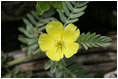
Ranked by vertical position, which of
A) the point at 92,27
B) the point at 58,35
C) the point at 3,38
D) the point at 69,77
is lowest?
the point at 69,77

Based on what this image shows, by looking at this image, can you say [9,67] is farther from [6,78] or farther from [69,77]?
[69,77]

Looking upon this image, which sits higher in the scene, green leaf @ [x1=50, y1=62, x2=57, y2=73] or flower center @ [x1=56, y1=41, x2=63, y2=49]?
flower center @ [x1=56, y1=41, x2=63, y2=49]

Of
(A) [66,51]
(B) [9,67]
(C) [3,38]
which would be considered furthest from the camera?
(C) [3,38]

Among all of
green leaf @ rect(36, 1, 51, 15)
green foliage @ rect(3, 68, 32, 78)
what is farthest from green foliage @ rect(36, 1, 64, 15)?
green foliage @ rect(3, 68, 32, 78)

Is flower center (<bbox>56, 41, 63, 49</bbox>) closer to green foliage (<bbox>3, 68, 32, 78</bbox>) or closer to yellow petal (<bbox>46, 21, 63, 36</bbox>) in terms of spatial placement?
yellow petal (<bbox>46, 21, 63, 36</bbox>)

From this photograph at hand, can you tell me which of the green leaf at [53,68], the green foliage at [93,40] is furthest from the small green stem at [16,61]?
A: the green foliage at [93,40]

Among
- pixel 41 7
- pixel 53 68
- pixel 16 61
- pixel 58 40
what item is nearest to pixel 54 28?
pixel 58 40

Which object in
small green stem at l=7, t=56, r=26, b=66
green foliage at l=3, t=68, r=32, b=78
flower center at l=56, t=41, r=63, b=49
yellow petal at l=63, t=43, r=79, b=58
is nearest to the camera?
yellow petal at l=63, t=43, r=79, b=58

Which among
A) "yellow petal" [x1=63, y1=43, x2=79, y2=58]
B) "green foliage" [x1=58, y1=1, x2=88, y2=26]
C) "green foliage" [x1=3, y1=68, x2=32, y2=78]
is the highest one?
"green foliage" [x1=58, y1=1, x2=88, y2=26]

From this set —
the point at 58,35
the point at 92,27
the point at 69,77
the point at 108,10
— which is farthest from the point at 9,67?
the point at 108,10
